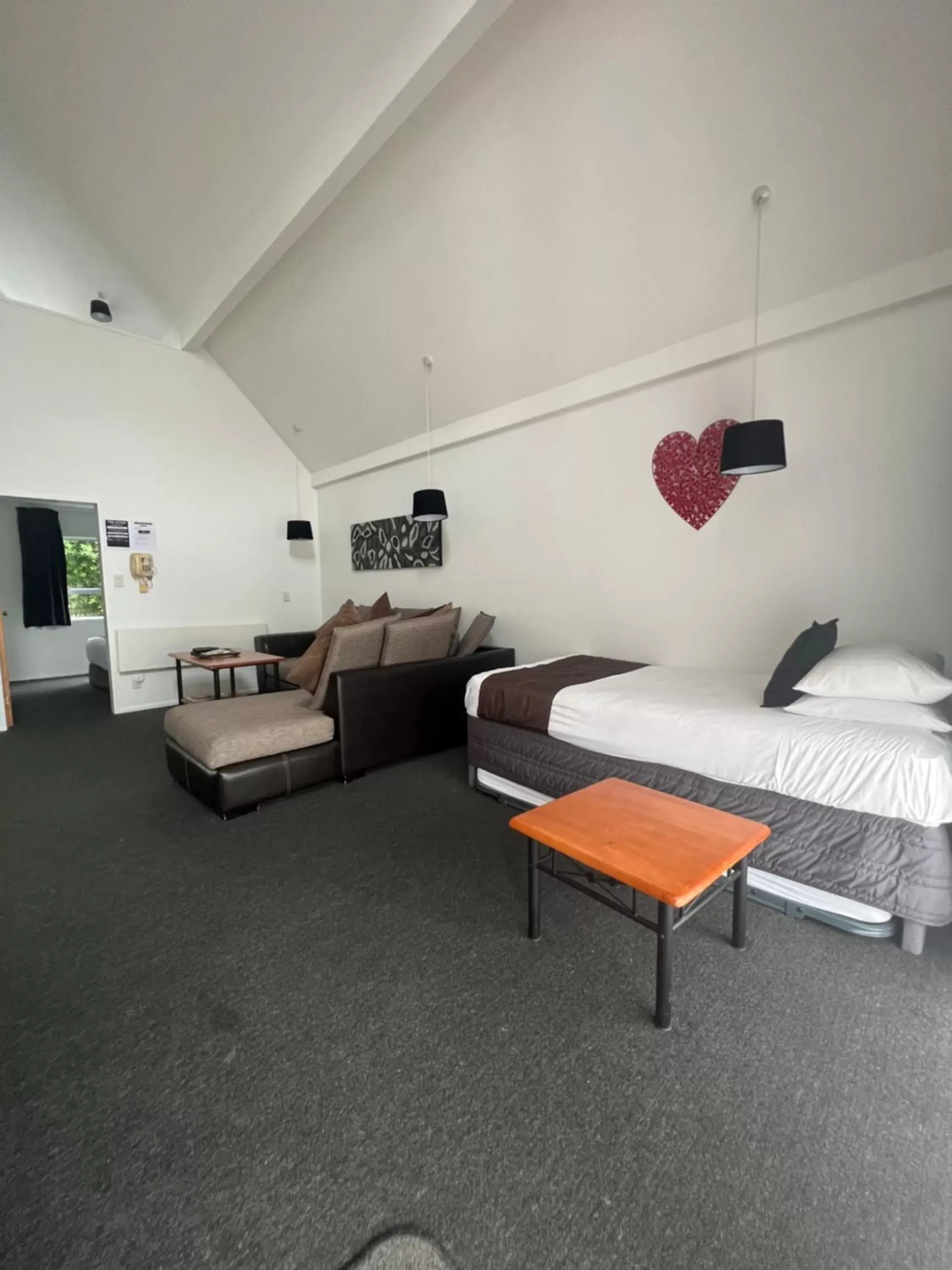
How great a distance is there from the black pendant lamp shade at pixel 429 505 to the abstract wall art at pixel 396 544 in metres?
0.60

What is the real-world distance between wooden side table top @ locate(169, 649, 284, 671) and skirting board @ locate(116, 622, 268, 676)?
0.83 metres

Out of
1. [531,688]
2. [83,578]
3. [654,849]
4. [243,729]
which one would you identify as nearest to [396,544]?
[243,729]

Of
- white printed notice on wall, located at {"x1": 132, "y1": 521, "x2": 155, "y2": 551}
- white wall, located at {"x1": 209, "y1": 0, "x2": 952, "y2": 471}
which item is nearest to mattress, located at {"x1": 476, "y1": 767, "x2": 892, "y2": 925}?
white wall, located at {"x1": 209, "y1": 0, "x2": 952, "y2": 471}

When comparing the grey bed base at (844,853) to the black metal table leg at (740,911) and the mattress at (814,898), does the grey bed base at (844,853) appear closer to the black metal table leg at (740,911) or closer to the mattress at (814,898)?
the mattress at (814,898)

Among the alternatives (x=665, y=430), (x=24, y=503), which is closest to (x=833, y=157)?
(x=665, y=430)

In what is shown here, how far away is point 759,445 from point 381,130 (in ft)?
7.74

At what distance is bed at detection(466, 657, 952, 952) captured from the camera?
5.34ft

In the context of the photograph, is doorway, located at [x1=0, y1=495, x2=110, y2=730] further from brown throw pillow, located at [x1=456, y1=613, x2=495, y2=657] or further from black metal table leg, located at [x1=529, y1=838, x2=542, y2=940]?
black metal table leg, located at [x1=529, y1=838, x2=542, y2=940]

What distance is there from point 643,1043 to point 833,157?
11.0 ft

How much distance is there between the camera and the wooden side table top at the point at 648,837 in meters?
1.33

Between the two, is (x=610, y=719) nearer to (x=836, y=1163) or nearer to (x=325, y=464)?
(x=836, y=1163)

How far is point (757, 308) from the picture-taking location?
110 inches

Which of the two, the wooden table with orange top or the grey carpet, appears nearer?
the grey carpet

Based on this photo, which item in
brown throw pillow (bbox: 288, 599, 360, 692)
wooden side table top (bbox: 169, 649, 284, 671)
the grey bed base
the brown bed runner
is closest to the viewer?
the grey bed base
